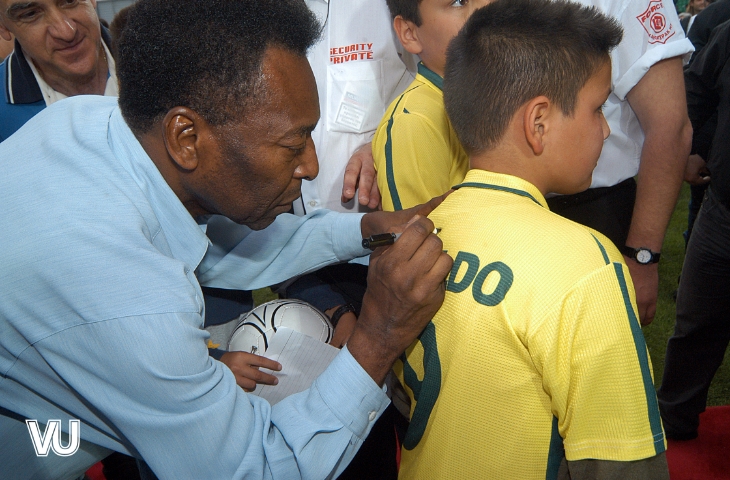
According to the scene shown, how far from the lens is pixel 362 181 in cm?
214

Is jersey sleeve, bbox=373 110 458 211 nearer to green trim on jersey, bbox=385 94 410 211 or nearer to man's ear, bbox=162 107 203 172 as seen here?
green trim on jersey, bbox=385 94 410 211

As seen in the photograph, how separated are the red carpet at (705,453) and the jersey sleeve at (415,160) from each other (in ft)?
6.37

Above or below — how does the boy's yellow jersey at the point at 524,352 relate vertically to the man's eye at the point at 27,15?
below

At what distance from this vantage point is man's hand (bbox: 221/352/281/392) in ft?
5.24

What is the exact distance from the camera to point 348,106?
234 centimetres

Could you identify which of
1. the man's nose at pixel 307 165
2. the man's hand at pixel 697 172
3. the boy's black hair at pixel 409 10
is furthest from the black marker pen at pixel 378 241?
the man's hand at pixel 697 172

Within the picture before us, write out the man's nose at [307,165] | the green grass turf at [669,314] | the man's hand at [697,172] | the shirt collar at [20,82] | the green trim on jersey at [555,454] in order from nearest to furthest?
the green trim on jersey at [555,454], the man's nose at [307,165], the shirt collar at [20,82], the man's hand at [697,172], the green grass turf at [669,314]

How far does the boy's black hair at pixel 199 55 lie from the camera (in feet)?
4.24

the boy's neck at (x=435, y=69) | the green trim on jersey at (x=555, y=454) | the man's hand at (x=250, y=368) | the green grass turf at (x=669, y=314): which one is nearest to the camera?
the green trim on jersey at (x=555, y=454)

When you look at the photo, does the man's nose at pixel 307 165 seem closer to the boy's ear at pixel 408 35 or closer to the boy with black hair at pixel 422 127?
the boy with black hair at pixel 422 127

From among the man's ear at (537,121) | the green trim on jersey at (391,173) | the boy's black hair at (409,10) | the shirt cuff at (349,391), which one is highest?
the boy's black hair at (409,10)

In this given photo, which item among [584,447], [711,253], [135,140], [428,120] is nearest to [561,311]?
[584,447]

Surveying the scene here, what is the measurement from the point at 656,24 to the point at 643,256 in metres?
0.77

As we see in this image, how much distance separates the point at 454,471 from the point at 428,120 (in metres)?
1.02
